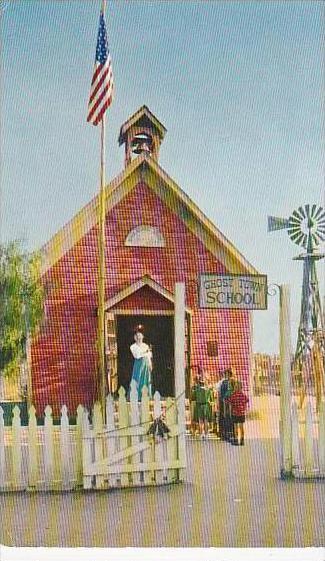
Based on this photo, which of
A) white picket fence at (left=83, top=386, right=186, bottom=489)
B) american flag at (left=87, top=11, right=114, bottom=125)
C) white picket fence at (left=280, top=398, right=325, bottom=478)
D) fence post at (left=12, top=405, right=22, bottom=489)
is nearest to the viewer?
american flag at (left=87, top=11, right=114, bottom=125)

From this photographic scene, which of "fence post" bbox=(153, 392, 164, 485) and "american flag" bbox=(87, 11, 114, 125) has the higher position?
"american flag" bbox=(87, 11, 114, 125)

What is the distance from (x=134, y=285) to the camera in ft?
12.8

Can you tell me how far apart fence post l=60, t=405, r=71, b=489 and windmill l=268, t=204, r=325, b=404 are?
1050 millimetres

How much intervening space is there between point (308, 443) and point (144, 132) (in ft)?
5.02

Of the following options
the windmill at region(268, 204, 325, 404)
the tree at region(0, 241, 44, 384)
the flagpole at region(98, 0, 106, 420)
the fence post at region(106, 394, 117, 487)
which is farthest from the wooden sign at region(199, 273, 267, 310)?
the tree at region(0, 241, 44, 384)

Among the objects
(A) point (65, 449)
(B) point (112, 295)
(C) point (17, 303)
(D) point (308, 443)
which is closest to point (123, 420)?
(A) point (65, 449)

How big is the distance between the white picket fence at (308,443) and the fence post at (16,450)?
1183mm

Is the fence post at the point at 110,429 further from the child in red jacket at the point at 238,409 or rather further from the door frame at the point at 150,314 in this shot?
the child in red jacket at the point at 238,409

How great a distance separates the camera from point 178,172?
3.59 metres

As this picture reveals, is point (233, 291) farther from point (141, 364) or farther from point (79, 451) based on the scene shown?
point (79, 451)

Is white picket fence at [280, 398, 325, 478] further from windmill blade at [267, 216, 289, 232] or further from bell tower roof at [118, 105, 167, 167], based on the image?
bell tower roof at [118, 105, 167, 167]

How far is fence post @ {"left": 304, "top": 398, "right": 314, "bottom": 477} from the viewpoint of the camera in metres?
3.84

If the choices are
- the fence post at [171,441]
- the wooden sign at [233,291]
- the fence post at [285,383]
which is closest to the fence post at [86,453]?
the fence post at [171,441]

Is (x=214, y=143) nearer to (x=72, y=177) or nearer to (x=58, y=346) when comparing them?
(x=72, y=177)
